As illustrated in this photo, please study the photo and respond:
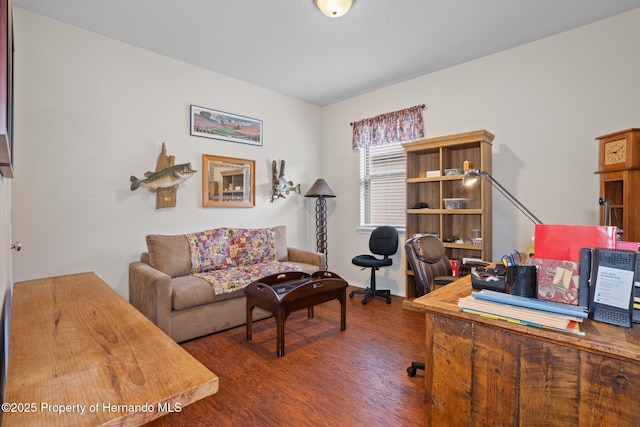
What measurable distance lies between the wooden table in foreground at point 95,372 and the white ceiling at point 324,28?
249 centimetres

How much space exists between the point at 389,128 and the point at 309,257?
1995 millimetres

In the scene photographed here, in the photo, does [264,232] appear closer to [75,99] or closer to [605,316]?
[75,99]

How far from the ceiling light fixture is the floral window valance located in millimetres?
1790

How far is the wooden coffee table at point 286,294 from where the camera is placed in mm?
2375

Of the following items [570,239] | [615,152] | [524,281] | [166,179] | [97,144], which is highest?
[97,144]

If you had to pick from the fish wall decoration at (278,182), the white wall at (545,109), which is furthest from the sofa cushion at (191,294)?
the white wall at (545,109)

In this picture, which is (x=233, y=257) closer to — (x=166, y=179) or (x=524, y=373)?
(x=166, y=179)

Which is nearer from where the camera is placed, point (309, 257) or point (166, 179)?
point (166, 179)

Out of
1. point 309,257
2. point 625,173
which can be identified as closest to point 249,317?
point 309,257

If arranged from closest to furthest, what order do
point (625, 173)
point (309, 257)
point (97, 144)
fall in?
point (625, 173), point (97, 144), point (309, 257)

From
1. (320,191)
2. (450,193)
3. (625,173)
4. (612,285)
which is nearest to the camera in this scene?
(612,285)

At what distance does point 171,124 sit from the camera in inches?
135

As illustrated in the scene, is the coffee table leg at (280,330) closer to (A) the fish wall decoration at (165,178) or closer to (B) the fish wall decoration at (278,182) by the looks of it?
(A) the fish wall decoration at (165,178)

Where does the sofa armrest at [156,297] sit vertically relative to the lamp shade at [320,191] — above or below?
below
